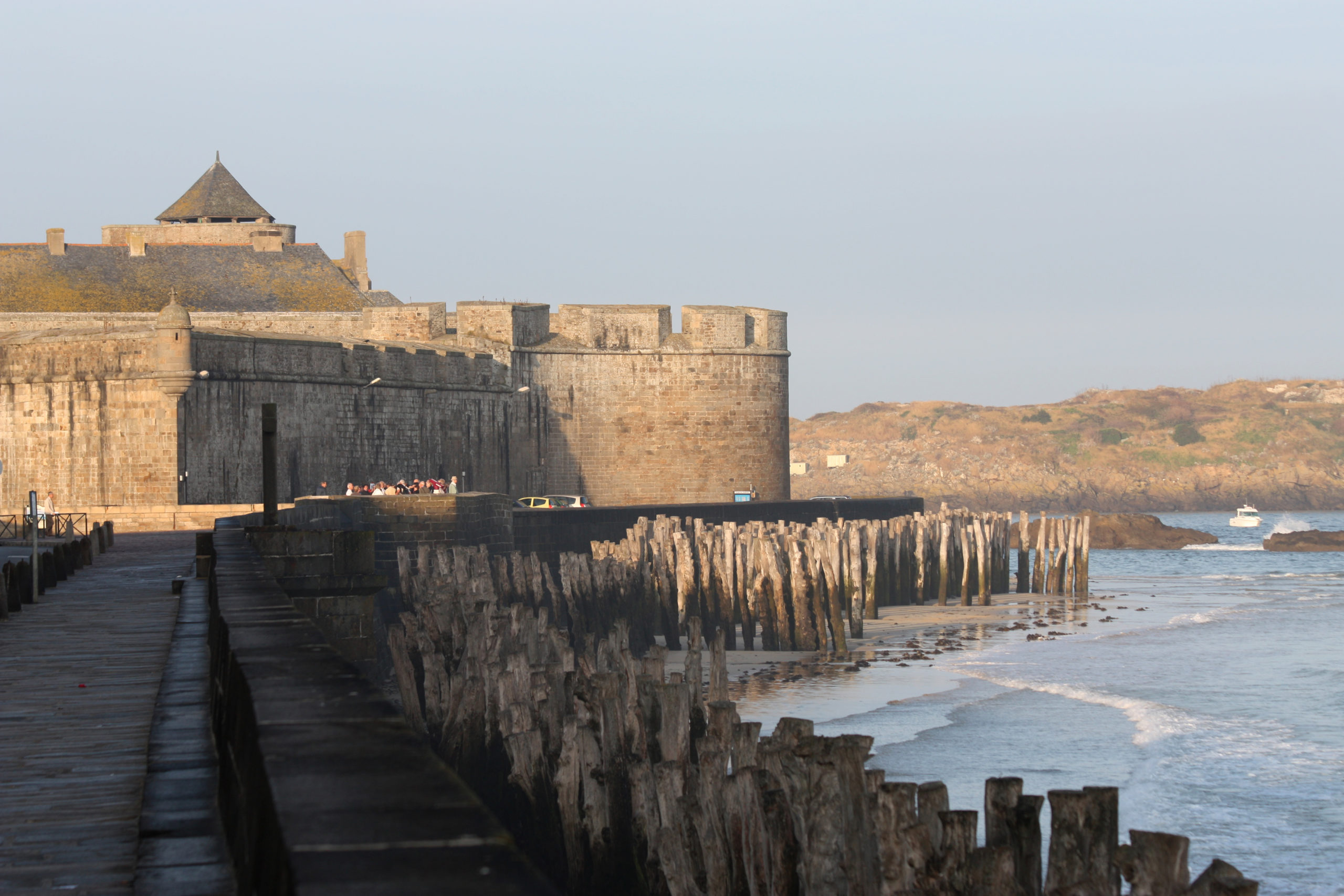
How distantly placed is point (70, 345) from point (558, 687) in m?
25.0

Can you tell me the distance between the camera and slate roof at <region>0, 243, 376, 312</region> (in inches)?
1822

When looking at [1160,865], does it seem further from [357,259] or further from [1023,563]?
[357,259]

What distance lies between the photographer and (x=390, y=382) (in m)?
36.0

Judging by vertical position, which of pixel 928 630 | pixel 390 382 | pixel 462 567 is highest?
pixel 390 382

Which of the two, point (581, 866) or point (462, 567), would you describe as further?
point (462, 567)

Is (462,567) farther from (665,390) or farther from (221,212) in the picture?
(221,212)

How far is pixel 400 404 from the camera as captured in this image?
36.5m

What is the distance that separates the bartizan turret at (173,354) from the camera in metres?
30.2

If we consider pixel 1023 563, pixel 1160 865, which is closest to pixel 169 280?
pixel 1023 563

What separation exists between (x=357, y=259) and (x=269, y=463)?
46806 mm

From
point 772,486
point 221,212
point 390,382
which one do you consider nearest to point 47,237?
point 221,212

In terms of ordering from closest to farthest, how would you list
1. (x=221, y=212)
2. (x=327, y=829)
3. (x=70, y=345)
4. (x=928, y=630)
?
(x=327, y=829) → (x=928, y=630) → (x=70, y=345) → (x=221, y=212)

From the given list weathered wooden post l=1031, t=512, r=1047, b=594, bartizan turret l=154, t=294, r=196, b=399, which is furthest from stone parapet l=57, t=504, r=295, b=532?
weathered wooden post l=1031, t=512, r=1047, b=594

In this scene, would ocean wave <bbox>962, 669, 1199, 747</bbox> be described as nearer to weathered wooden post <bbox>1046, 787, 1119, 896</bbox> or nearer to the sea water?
the sea water
